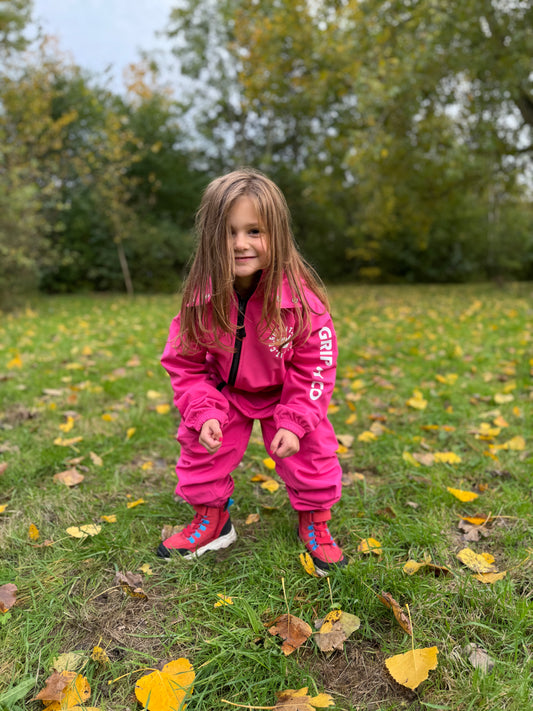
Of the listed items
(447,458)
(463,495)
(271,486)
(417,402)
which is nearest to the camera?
(463,495)

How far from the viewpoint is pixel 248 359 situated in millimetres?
1737

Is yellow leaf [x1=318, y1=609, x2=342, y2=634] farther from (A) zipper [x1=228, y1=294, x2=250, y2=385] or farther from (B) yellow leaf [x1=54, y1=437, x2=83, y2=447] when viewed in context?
(B) yellow leaf [x1=54, y1=437, x2=83, y2=447]

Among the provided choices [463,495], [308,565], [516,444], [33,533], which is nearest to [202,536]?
[308,565]

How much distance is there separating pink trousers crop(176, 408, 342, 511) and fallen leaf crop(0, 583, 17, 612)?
59 centimetres

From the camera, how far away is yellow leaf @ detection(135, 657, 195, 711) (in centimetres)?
115

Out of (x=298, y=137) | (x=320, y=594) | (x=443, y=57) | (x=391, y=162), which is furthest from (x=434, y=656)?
(x=298, y=137)

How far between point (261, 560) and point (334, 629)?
0.39m

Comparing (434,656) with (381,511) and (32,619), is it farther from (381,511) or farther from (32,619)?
(32,619)

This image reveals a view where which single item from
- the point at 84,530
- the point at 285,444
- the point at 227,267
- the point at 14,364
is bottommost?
the point at 84,530

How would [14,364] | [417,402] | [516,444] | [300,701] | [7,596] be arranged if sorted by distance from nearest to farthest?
[300,701] < [7,596] < [516,444] < [417,402] < [14,364]

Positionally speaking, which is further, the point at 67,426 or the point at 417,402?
the point at 417,402

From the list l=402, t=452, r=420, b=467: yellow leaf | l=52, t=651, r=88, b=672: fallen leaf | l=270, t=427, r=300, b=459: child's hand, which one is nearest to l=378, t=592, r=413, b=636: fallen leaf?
l=270, t=427, r=300, b=459: child's hand

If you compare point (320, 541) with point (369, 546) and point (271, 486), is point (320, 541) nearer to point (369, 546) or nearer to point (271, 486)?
point (369, 546)

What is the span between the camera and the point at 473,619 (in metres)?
1.38
